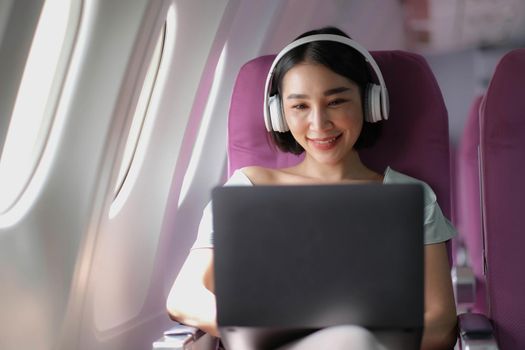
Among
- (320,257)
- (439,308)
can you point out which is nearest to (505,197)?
(439,308)

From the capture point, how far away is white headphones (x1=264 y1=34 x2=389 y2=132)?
2.41m

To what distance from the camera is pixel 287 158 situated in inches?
108

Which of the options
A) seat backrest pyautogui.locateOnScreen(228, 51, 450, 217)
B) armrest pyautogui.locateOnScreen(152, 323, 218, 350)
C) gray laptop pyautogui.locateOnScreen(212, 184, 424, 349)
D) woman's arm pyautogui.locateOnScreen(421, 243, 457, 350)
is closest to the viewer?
gray laptop pyautogui.locateOnScreen(212, 184, 424, 349)

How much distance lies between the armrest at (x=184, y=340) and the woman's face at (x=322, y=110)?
660 mm

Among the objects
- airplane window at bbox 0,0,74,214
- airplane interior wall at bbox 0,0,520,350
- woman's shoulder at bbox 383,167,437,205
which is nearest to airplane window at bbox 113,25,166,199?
airplane interior wall at bbox 0,0,520,350

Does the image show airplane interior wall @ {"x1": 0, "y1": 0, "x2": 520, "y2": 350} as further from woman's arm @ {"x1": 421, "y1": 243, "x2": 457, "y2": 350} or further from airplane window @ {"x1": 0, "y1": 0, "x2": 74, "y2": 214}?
woman's arm @ {"x1": 421, "y1": 243, "x2": 457, "y2": 350}

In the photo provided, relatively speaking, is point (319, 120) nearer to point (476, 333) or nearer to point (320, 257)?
point (476, 333)

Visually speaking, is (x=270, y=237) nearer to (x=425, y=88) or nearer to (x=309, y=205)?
(x=309, y=205)

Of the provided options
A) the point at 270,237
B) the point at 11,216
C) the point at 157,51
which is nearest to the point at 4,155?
the point at 11,216

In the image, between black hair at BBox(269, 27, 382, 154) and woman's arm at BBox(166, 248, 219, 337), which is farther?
black hair at BBox(269, 27, 382, 154)

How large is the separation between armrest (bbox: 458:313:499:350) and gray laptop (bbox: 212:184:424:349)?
2.00ft

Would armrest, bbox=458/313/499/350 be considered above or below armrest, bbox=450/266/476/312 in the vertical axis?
above

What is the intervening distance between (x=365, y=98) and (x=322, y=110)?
167 mm

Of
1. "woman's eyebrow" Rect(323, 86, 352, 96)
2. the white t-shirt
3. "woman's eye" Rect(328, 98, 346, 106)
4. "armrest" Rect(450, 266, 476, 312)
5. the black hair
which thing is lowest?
"armrest" Rect(450, 266, 476, 312)
